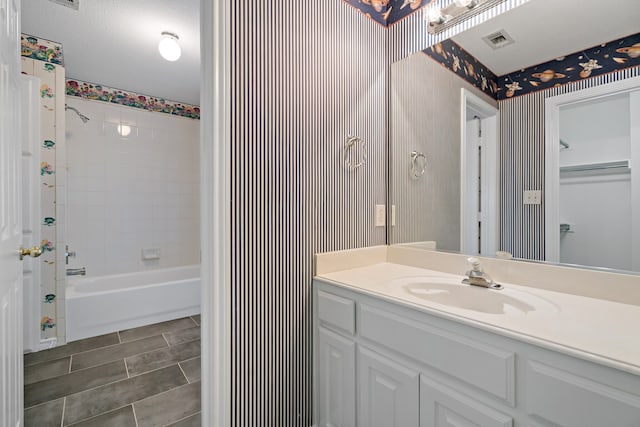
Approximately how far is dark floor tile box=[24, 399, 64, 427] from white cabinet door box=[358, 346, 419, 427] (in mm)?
1614

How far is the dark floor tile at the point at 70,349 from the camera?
213 cm

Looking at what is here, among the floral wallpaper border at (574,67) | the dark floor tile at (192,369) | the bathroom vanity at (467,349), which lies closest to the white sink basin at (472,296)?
the bathroom vanity at (467,349)

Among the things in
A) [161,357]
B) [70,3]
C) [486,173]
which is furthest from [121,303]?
[486,173]

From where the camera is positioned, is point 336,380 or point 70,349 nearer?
point 336,380

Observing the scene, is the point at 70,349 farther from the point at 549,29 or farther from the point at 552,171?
the point at 549,29

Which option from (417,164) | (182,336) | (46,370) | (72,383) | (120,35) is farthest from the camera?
(182,336)

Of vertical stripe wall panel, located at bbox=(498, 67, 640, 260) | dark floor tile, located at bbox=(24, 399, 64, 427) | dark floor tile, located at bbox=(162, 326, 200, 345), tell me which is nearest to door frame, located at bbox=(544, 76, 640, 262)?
vertical stripe wall panel, located at bbox=(498, 67, 640, 260)

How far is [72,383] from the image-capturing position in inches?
71.5

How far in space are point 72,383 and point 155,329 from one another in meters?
0.85

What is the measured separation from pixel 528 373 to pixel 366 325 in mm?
509

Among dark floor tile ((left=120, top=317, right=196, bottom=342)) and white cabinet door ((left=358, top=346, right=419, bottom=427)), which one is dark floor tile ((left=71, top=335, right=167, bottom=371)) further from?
white cabinet door ((left=358, top=346, right=419, bottom=427))

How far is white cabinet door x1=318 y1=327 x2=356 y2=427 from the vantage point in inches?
44.7

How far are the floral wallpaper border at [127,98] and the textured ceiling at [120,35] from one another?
0.11m

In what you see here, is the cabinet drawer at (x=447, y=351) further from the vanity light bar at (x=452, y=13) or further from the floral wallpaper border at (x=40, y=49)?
the floral wallpaper border at (x=40, y=49)
